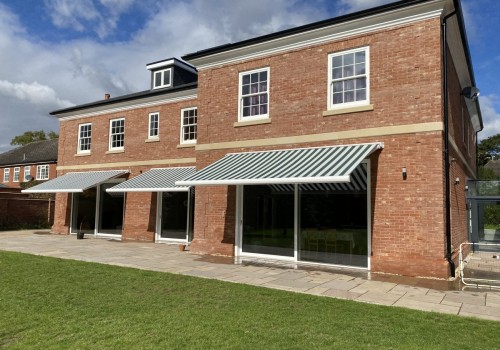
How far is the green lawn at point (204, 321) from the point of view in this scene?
5.47m

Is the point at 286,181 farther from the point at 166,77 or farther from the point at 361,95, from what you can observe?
the point at 166,77

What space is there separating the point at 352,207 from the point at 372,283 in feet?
8.98

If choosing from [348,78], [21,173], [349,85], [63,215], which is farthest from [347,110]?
[21,173]

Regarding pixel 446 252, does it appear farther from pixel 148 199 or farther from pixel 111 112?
pixel 111 112

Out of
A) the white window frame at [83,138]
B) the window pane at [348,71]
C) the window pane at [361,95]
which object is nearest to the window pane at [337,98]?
the window pane at [361,95]

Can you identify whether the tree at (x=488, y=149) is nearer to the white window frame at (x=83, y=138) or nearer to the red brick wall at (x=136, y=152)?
the red brick wall at (x=136, y=152)

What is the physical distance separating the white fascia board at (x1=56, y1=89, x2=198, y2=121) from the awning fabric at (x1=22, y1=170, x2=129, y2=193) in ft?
11.2

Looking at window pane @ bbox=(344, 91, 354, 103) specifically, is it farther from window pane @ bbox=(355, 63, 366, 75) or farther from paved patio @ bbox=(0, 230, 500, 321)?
paved patio @ bbox=(0, 230, 500, 321)

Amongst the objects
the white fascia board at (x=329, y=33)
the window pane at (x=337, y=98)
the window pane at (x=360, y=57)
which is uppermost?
the white fascia board at (x=329, y=33)

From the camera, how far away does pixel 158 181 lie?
57.6 feet

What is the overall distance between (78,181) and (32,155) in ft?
95.9

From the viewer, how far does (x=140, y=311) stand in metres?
6.93

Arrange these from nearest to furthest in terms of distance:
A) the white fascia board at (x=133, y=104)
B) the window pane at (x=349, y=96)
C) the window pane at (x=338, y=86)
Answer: the window pane at (x=349, y=96)
the window pane at (x=338, y=86)
the white fascia board at (x=133, y=104)

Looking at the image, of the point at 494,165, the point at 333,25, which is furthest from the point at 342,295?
the point at 494,165
